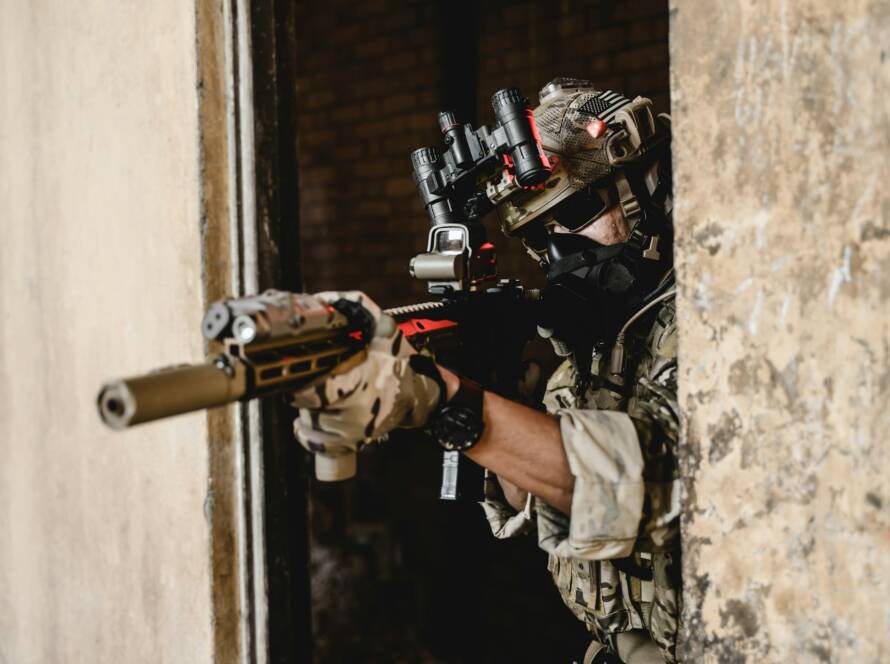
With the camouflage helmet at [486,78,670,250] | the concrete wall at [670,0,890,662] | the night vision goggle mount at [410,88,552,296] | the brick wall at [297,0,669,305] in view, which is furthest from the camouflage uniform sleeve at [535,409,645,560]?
the brick wall at [297,0,669,305]

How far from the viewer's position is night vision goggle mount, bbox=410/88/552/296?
53.0 inches

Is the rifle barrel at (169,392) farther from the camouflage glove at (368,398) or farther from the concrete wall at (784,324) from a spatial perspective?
the concrete wall at (784,324)

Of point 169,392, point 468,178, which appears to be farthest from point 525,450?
point 468,178

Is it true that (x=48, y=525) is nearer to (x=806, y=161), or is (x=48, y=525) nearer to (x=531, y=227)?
(x=531, y=227)

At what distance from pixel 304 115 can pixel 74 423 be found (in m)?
3.55

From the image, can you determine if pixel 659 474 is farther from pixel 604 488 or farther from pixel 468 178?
pixel 468 178

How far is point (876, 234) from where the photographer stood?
77 cm

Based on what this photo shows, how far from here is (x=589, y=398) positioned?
159cm

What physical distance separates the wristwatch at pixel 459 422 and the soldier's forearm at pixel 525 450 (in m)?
0.01

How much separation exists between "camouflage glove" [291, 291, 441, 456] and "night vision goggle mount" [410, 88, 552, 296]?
0.98ft

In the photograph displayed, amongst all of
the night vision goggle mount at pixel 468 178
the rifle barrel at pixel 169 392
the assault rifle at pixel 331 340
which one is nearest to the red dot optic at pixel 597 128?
the night vision goggle mount at pixel 468 178

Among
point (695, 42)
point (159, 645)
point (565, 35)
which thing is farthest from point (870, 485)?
point (565, 35)

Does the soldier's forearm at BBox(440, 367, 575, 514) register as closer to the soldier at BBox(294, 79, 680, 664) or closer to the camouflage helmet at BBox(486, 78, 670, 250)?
the soldier at BBox(294, 79, 680, 664)

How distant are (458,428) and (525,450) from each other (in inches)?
4.1
